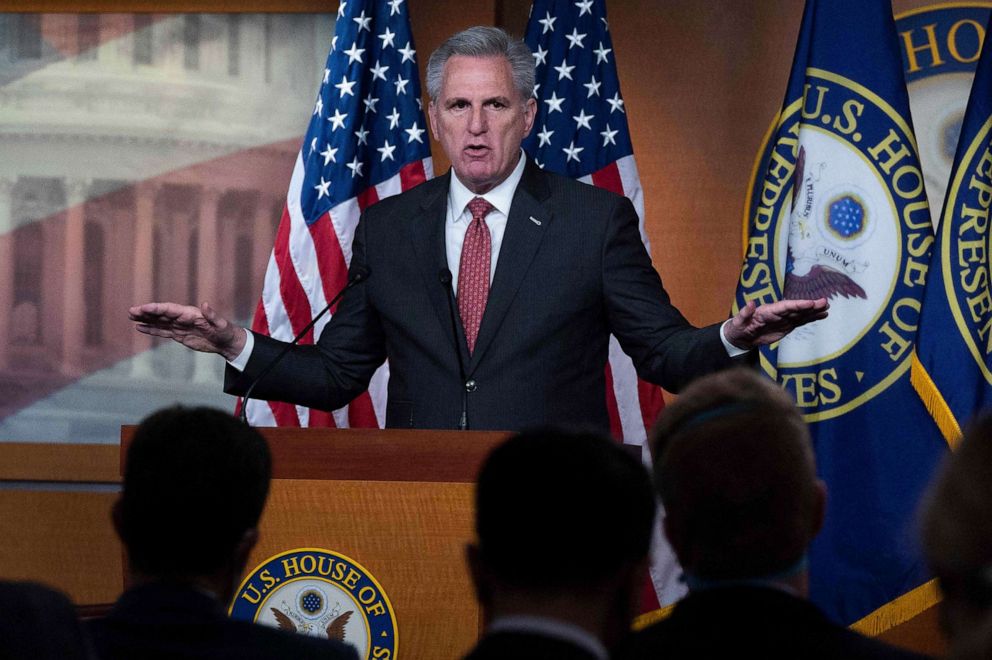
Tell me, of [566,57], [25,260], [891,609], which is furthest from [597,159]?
[25,260]

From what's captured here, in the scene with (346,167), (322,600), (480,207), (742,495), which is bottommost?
(322,600)

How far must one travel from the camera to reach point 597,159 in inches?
174

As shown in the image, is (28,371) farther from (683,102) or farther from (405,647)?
(405,647)

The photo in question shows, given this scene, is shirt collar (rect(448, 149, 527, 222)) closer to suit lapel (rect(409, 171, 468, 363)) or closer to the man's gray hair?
suit lapel (rect(409, 171, 468, 363))

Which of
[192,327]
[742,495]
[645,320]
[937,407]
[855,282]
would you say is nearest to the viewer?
[742,495]

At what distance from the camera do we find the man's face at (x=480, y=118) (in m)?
3.33

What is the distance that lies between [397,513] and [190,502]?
39.2 inches

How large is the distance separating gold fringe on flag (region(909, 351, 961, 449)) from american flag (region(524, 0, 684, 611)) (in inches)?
34.2

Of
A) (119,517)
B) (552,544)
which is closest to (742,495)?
(552,544)

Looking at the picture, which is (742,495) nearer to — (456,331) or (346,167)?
(456,331)

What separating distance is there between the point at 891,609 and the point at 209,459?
281 cm

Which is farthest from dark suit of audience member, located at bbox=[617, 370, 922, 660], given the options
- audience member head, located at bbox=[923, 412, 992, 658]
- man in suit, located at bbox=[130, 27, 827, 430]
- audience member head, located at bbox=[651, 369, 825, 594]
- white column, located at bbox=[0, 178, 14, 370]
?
white column, located at bbox=[0, 178, 14, 370]

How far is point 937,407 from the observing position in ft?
12.5

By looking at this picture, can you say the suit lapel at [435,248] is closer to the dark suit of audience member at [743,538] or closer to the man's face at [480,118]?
the man's face at [480,118]
